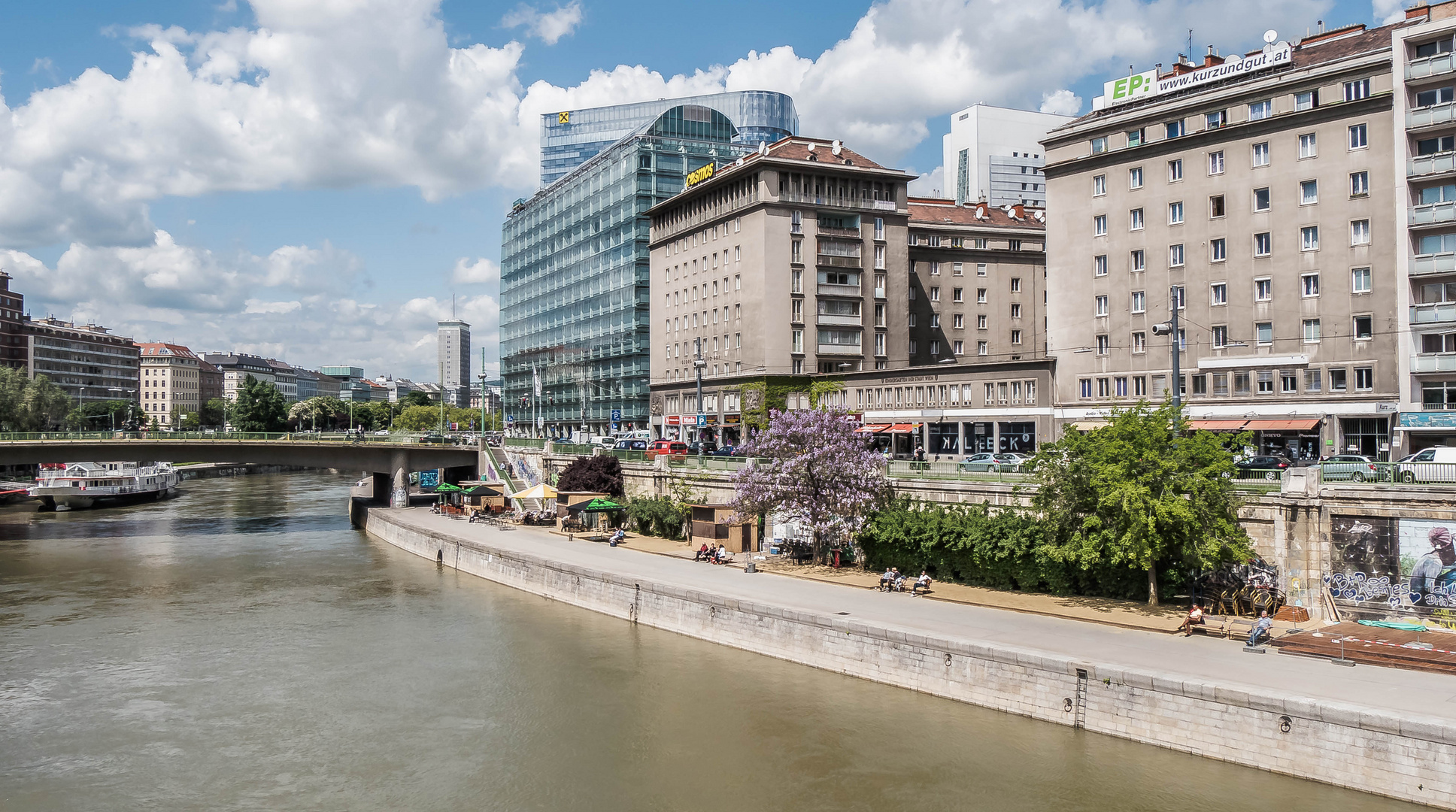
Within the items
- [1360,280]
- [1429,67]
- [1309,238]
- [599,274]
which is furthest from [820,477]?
[599,274]

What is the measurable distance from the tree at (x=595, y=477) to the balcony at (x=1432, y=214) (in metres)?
46.4

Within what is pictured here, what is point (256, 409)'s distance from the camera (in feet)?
518

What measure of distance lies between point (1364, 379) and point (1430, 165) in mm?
11556

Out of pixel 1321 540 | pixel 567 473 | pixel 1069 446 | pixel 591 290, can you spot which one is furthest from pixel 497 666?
pixel 591 290

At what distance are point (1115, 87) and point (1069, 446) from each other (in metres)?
42.3

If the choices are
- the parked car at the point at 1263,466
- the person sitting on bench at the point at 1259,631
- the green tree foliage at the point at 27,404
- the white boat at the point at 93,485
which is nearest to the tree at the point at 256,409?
the green tree foliage at the point at 27,404

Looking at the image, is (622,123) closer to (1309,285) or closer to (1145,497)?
(1309,285)

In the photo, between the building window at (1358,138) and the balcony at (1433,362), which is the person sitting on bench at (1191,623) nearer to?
the balcony at (1433,362)

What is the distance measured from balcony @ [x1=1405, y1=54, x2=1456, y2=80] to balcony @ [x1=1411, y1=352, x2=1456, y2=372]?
564 inches

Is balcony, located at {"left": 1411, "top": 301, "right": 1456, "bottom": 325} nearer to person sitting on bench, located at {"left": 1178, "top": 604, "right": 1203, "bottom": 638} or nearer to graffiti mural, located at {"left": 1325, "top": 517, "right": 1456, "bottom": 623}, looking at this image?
graffiti mural, located at {"left": 1325, "top": 517, "right": 1456, "bottom": 623}

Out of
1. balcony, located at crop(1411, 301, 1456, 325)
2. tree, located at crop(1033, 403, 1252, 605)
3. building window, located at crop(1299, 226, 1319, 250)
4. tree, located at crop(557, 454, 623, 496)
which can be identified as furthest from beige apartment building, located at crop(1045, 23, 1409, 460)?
tree, located at crop(557, 454, 623, 496)

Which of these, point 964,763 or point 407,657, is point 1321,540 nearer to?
point 964,763

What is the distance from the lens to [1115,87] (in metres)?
63.4

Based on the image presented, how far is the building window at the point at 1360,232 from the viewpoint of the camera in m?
51.5
